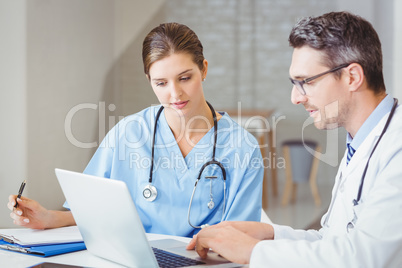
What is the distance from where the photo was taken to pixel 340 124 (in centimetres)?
126

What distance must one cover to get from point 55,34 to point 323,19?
314cm

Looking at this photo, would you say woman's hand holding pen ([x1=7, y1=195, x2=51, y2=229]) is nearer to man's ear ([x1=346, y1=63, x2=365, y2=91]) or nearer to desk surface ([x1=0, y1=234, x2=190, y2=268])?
desk surface ([x1=0, y1=234, x2=190, y2=268])

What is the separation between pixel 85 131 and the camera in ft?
14.8

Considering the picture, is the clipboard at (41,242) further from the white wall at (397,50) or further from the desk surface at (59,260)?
the white wall at (397,50)

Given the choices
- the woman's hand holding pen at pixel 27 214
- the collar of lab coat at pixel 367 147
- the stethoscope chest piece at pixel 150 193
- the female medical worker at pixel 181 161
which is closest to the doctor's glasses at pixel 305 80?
the collar of lab coat at pixel 367 147

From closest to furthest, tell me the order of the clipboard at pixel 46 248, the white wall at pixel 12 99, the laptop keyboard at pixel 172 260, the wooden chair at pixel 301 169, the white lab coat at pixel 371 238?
the white lab coat at pixel 371 238 < the laptop keyboard at pixel 172 260 < the clipboard at pixel 46 248 < the white wall at pixel 12 99 < the wooden chair at pixel 301 169

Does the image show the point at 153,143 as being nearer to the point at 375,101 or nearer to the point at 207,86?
the point at 375,101

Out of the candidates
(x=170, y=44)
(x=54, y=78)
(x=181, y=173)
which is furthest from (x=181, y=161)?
(x=54, y=78)

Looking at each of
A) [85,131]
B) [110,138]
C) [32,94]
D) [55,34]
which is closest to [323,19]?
Answer: [110,138]

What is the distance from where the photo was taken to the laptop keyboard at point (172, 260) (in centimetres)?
113

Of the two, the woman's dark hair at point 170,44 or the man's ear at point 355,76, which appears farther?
the woman's dark hair at point 170,44

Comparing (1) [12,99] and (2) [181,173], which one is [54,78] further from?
(2) [181,173]

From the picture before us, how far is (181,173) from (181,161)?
0.15 feet

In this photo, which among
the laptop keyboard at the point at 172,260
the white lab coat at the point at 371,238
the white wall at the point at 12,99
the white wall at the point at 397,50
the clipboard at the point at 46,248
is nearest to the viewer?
the white lab coat at the point at 371,238
